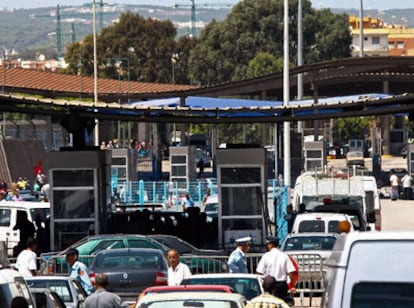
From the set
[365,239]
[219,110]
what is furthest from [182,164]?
[365,239]

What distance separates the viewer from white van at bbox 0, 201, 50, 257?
36.9m

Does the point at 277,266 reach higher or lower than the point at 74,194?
lower

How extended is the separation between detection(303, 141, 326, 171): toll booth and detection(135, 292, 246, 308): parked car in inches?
1923

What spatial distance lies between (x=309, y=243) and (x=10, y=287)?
16.5 metres

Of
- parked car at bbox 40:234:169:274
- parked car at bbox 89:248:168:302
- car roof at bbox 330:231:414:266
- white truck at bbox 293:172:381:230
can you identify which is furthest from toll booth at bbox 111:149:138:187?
car roof at bbox 330:231:414:266

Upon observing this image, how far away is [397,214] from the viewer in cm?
5319

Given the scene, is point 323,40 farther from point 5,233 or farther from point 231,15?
point 5,233

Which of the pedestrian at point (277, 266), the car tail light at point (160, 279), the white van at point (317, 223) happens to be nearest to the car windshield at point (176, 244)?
the white van at point (317, 223)

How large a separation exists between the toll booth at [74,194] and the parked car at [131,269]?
8.61 meters

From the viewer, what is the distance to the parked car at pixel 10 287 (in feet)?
35.5

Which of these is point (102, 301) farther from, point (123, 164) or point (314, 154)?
point (123, 164)

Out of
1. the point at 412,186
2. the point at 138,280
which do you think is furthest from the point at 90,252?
the point at 412,186

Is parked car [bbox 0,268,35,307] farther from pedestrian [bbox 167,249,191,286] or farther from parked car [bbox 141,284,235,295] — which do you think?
pedestrian [bbox 167,249,191,286]

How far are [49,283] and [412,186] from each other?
4493 cm
